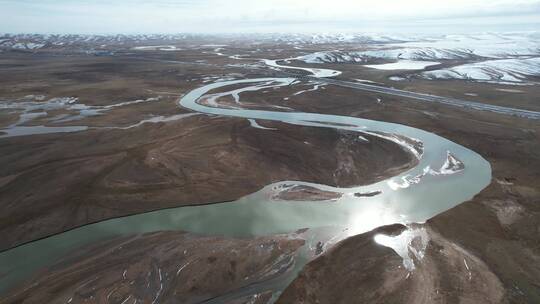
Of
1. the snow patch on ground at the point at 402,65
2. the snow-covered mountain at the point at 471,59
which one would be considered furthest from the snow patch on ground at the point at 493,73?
the snow patch on ground at the point at 402,65

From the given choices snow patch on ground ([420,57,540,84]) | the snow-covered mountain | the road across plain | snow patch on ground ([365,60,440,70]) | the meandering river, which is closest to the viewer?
the meandering river

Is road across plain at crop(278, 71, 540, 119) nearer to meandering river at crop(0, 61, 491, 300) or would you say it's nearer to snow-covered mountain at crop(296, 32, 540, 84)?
snow-covered mountain at crop(296, 32, 540, 84)

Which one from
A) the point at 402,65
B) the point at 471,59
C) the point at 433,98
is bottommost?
the point at 433,98

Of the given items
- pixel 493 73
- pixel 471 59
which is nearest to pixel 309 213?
pixel 493 73

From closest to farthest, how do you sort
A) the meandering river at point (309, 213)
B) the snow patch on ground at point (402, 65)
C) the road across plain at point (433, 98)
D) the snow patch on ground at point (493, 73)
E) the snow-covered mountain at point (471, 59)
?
the meandering river at point (309, 213), the road across plain at point (433, 98), the snow patch on ground at point (493, 73), the snow-covered mountain at point (471, 59), the snow patch on ground at point (402, 65)

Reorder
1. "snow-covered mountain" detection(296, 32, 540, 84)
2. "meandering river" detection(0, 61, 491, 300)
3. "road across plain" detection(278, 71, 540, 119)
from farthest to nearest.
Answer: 1. "snow-covered mountain" detection(296, 32, 540, 84)
2. "road across plain" detection(278, 71, 540, 119)
3. "meandering river" detection(0, 61, 491, 300)

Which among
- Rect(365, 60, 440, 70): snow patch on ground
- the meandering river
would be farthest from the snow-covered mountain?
the meandering river

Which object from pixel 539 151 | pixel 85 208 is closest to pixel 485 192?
pixel 539 151

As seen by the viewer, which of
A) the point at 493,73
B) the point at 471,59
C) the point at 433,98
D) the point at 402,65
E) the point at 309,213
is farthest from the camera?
the point at 471,59

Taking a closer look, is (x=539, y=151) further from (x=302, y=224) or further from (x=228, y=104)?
(x=228, y=104)

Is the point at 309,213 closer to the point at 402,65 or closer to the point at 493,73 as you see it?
the point at 493,73

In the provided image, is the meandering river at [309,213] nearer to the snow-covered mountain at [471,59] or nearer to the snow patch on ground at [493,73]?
the snow patch on ground at [493,73]
